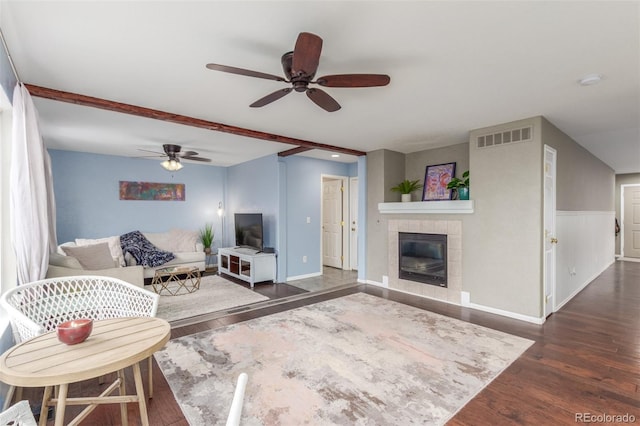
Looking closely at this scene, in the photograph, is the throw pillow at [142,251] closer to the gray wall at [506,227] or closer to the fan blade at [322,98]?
the fan blade at [322,98]

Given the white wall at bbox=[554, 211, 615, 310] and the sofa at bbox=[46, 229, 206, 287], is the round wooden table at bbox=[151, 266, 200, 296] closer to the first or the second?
the sofa at bbox=[46, 229, 206, 287]

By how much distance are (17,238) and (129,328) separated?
1.48m

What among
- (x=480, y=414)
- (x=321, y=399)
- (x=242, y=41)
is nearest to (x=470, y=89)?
(x=242, y=41)

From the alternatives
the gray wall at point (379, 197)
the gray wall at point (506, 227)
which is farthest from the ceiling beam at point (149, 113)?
the gray wall at point (506, 227)

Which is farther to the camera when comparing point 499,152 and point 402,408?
point 499,152

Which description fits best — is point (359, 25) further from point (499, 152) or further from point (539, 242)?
point (539, 242)

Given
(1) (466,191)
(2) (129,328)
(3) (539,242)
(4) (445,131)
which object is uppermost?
(4) (445,131)

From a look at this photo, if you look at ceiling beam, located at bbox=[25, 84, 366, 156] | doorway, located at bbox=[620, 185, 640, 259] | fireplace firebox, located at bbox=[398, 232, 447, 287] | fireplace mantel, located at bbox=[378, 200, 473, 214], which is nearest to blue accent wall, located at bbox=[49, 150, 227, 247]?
ceiling beam, located at bbox=[25, 84, 366, 156]

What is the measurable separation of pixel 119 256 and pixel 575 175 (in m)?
7.76

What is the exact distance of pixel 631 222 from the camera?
793 centimetres

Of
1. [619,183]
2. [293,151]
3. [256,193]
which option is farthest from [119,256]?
[619,183]

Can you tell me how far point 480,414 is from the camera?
74.9 inches

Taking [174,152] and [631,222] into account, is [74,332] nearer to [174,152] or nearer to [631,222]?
[174,152]

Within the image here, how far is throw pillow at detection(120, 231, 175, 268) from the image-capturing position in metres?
5.55
